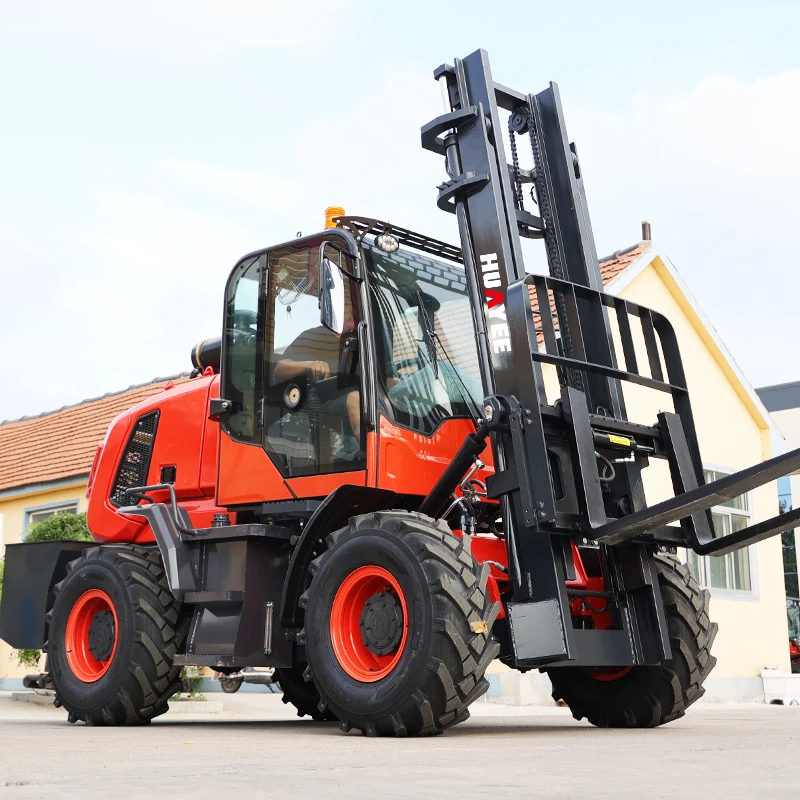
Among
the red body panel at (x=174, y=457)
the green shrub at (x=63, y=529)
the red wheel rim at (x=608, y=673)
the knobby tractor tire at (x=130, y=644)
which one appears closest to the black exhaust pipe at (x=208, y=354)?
the red body panel at (x=174, y=457)

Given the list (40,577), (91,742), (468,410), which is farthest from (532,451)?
(40,577)

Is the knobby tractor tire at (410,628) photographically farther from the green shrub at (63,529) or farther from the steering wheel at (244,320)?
the green shrub at (63,529)

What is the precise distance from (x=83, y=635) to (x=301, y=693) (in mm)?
1711

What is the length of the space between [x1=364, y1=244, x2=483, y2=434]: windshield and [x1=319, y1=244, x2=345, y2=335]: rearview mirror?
1.18 ft

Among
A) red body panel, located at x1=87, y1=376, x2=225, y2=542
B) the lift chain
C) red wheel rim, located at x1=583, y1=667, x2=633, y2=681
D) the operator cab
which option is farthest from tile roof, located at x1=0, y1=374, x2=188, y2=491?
red wheel rim, located at x1=583, y1=667, x2=633, y2=681

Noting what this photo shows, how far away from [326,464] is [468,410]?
969 mm

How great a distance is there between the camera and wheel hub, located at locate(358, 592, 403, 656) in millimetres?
6594

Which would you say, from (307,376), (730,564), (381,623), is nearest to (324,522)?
(381,623)

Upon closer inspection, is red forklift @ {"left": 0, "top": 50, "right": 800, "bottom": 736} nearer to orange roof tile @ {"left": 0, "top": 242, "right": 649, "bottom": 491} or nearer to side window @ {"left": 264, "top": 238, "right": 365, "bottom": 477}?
side window @ {"left": 264, "top": 238, "right": 365, "bottom": 477}

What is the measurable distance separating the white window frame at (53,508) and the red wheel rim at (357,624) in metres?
11.3

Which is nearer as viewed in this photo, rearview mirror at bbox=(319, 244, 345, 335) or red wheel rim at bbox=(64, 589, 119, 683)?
rearview mirror at bbox=(319, 244, 345, 335)

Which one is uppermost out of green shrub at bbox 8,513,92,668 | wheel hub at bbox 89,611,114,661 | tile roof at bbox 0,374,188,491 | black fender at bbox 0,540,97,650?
tile roof at bbox 0,374,188,491

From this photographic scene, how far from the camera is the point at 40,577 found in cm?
931

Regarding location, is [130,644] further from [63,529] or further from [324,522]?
[63,529]
